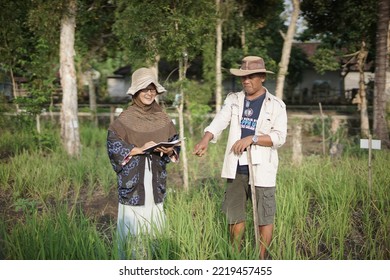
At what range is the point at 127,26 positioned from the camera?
16.9 feet

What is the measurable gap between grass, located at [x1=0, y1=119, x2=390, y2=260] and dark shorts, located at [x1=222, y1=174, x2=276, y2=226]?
4.8 inches

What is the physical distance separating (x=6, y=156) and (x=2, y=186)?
2.03 m

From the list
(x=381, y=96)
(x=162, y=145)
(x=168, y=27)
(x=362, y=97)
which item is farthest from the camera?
(x=362, y=97)

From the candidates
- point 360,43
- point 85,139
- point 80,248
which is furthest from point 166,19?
point 360,43

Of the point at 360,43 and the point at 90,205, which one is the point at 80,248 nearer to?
the point at 90,205

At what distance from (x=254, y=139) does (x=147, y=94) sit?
0.74 metres

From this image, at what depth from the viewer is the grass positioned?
269 centimetres

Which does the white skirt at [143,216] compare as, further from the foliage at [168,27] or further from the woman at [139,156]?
the foliage at [168,27]

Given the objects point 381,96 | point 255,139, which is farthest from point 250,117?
point 381,96

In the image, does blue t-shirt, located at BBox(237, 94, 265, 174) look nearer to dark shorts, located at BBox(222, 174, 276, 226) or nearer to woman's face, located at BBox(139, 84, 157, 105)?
dark shorts, located at BBox(222, 174, 276, 226)

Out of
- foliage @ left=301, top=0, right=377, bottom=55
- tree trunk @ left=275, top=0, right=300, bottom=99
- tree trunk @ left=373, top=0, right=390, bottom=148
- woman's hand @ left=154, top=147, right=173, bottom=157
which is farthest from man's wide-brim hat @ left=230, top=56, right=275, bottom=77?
foliage @ left=301, top=0, right=377, bottom=55

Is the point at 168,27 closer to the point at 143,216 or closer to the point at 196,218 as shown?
the point at 196,218

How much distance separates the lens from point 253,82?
9.53 feet

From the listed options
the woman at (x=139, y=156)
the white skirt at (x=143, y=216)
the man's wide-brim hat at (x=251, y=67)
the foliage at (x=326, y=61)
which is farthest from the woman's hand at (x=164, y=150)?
the foliage at (x=326, y=61)
